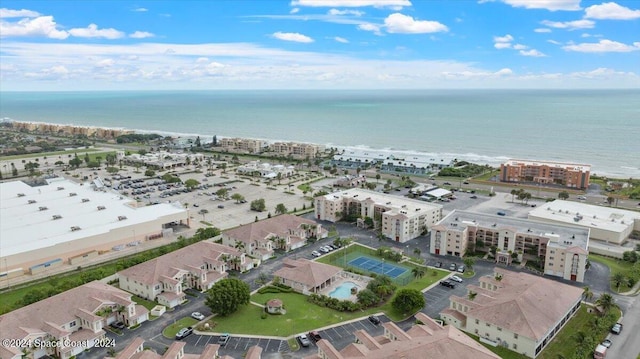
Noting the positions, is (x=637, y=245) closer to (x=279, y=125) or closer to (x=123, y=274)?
(x=123, y=274)

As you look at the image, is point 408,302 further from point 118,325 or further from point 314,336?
point 118,325

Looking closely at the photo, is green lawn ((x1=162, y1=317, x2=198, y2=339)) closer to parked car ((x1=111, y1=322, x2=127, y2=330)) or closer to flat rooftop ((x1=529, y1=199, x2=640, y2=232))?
parked car ((x1=111, y1=322, x2=127, y2=330))

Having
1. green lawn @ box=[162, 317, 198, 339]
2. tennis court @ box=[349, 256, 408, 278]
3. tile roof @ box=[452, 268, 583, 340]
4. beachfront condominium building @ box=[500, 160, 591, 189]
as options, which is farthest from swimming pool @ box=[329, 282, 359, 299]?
beachfront condominium building @ box=[500, 160, 591, 189]

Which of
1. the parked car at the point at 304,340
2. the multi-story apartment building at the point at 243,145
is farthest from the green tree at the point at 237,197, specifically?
the multi-story apartment building at the point at 243,145

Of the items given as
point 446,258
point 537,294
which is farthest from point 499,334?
point 446,258

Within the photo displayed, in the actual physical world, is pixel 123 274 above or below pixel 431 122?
below

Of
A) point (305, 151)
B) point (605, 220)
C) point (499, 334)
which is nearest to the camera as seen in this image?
point (499, 334)

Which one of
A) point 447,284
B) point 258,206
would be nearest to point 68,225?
point 258,206

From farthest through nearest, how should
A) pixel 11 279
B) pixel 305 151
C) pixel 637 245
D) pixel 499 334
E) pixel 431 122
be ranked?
pixel 431 122, pixel 305 151, pixel 637 245, pixel 11 279, pixel 499 334

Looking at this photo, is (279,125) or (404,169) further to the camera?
(279,125)
